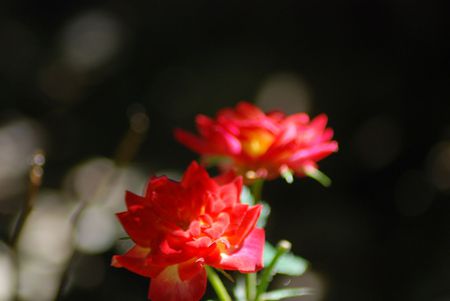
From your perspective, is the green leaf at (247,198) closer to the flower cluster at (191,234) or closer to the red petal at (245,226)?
the flower cluster at (191,234)

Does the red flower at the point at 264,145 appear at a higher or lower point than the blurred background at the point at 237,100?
lower

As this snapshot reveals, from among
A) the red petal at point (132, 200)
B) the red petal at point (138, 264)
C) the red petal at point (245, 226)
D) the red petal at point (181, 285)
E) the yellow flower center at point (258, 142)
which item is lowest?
the red petal at point (181, 285)

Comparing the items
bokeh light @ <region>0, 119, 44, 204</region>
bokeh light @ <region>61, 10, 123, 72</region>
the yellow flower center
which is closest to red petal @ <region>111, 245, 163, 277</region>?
the yellow flower center

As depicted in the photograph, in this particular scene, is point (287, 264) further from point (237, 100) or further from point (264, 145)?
point (237, 100)

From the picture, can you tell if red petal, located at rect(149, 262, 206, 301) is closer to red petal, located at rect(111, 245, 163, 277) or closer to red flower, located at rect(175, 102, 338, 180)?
red petal, located at rect(111, 245, 163, 277)

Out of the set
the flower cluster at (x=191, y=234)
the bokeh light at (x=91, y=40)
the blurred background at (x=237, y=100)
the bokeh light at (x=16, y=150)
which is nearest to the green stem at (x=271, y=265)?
the flower cluster at (x=191, y=234)

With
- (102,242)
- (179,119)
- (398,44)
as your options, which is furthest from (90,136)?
(398,44)

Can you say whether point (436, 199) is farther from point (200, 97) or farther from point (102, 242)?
point (102, 242)
